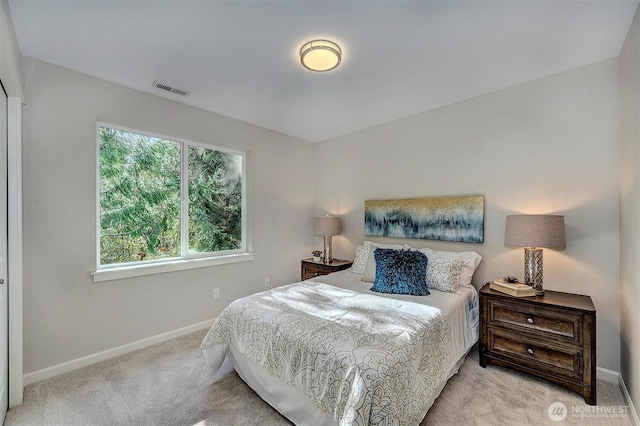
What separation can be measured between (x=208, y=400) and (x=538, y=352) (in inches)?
97.2

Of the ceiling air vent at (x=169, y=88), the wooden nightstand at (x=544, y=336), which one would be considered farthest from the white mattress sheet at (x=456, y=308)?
the ceiling air vent at (x=169, y=88)

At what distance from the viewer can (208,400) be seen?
1946 millimetres

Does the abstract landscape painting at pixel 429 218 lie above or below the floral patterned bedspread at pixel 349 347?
above

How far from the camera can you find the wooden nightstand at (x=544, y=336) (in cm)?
193

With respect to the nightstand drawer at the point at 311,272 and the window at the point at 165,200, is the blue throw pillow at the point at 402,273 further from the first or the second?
the window at the point at 165,200

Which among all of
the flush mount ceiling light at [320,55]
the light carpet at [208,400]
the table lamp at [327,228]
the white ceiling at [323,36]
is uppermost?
the white ceiling at [323,36]

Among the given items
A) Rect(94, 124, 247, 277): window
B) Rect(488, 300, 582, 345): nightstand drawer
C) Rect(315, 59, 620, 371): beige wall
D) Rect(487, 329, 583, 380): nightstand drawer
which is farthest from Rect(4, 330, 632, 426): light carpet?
Rect(94, 124, 247, 277): window

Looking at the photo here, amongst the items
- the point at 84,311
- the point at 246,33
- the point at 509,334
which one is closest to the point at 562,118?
the point at 509,334

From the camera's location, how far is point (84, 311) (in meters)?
2.41

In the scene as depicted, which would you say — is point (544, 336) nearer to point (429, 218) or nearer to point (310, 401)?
point (429, 218)

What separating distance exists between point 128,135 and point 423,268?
124 inches

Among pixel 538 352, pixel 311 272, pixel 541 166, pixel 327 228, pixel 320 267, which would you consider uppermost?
pixel 541 166

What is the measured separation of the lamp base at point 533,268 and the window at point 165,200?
3081 millimetres

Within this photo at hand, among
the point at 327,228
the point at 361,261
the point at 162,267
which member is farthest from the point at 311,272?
the point at 162,267
